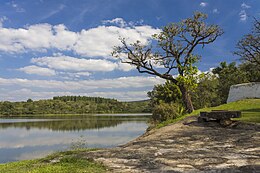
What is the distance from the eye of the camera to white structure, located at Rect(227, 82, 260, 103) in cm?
2870

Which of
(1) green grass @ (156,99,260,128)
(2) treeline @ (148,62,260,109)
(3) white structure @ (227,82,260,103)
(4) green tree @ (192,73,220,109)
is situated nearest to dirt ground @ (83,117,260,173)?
(1) green grass @ (156,99,260,128)

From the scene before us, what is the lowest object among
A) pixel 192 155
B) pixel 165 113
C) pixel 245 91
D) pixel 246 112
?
pixel 192 155

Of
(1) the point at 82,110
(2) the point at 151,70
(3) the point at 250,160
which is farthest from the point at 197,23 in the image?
(1) the point at 82,110

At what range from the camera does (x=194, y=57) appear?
1983 cm

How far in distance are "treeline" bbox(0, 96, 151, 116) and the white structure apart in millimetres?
64080

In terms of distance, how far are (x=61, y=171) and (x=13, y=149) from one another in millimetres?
18304

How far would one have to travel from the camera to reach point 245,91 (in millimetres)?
29938

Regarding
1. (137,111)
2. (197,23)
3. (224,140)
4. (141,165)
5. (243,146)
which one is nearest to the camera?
(141,165)

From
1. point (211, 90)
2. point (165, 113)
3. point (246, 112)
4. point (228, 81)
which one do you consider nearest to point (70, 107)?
point (211, 90)

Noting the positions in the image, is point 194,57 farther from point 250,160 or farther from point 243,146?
point 250,160

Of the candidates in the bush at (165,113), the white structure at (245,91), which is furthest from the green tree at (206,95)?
the bush at (165,113)

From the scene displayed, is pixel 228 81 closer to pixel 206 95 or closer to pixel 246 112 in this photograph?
pixel 206 95

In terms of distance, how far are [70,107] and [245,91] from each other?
9743 centimetres

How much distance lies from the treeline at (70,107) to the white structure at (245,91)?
64.1 m
